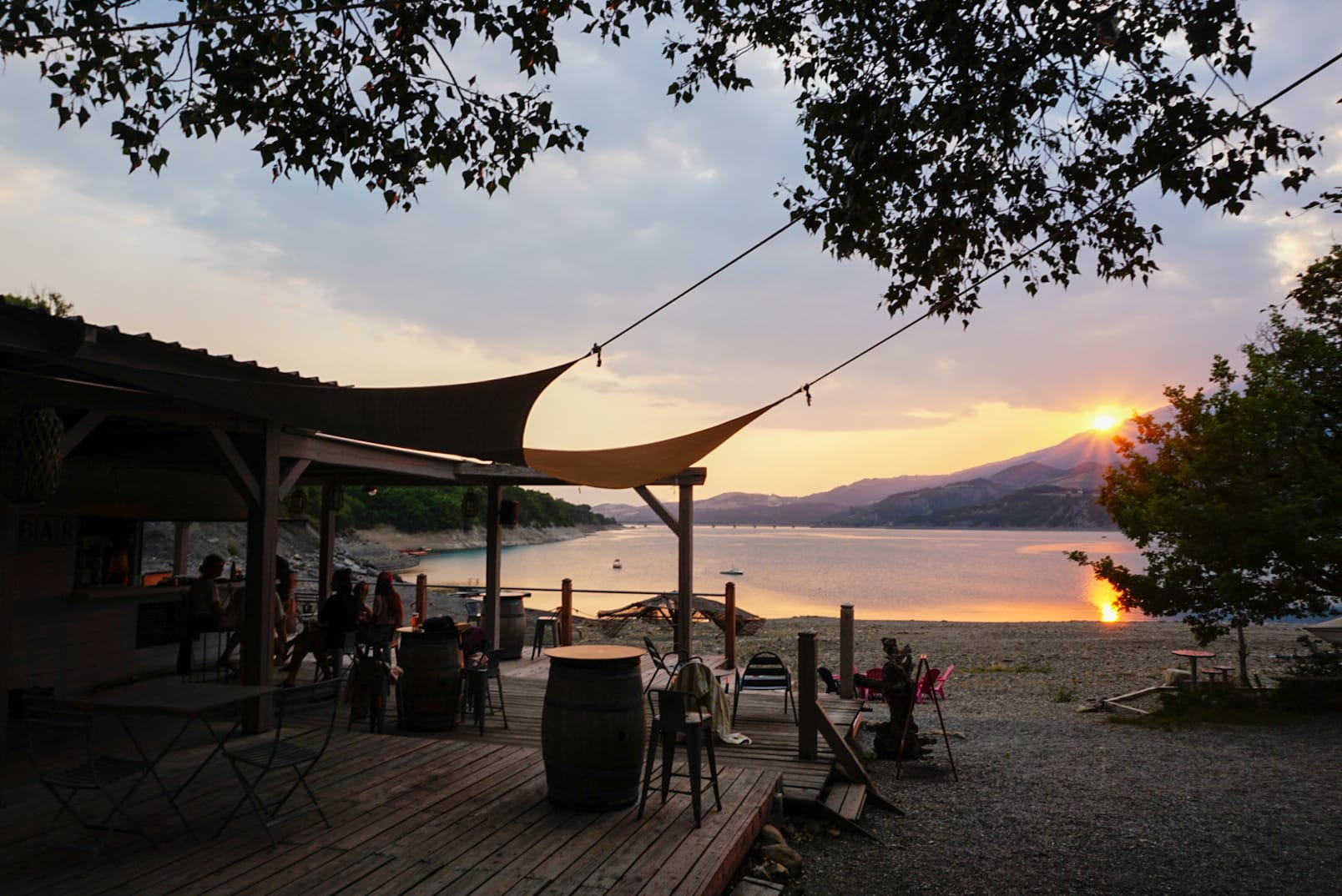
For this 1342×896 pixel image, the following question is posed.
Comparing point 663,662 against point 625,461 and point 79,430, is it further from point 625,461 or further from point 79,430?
point 79,430

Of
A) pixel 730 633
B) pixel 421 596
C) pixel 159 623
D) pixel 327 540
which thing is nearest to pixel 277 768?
pixel 159 623

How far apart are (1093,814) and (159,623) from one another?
8189mm

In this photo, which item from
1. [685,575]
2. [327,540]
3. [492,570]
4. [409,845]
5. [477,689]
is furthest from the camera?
[327,540]

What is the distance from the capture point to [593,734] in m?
4.05

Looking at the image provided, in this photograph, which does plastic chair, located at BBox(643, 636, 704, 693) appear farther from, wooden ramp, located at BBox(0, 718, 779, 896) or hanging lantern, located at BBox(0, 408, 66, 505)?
hanging lantern, located at BBox(0, 408, 66, 505)

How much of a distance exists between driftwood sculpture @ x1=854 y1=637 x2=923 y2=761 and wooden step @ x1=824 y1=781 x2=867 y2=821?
113 centimetres

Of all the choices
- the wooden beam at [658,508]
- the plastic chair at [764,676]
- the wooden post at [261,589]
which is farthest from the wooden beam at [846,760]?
the wooden post at [261,589]

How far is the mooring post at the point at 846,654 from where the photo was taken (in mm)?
7523

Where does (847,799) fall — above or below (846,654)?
below

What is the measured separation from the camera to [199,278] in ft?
19.8

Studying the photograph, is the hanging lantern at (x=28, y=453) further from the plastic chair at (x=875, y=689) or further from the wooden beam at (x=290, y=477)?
the plastic chair at (x=875, y=689)

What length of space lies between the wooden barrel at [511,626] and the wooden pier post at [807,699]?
4912mm

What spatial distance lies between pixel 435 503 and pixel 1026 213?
61050 mm

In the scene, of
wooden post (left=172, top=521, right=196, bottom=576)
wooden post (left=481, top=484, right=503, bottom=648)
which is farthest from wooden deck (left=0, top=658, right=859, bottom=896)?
wooden post (left=172, top=521, right=196, bottom=576)
